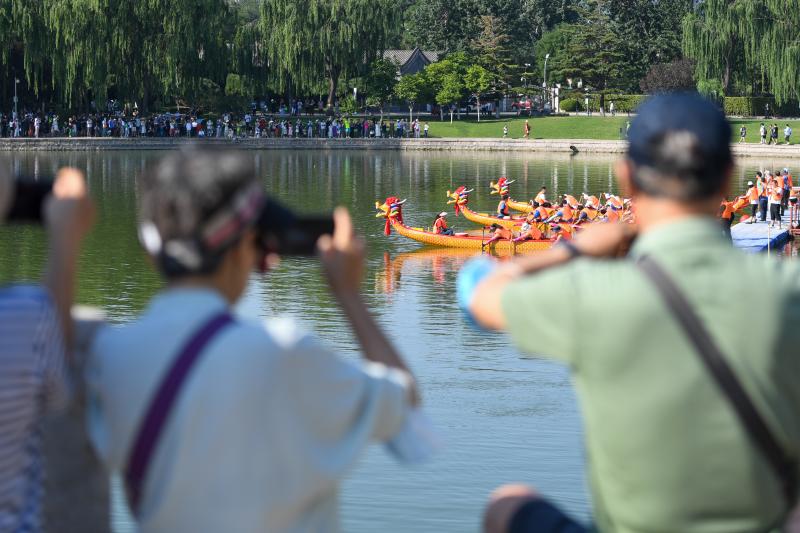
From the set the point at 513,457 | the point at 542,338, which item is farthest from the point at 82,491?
the point at 513,457

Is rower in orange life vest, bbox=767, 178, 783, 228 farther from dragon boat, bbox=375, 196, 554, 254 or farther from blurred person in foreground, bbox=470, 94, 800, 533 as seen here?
blurred person in foreground, bbox=470, 94, 800, 533

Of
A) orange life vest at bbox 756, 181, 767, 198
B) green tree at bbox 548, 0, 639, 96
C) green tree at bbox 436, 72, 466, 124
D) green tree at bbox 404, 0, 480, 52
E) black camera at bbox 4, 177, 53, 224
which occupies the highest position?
green tree at bbox 404, 0, 480, 52

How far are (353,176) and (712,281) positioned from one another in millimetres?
41909

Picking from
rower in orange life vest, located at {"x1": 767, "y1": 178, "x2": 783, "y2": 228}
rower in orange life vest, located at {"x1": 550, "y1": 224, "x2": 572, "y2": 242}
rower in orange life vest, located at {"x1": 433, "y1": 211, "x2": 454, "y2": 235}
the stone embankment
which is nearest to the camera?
rower in orange life vest, located at {"x1": 550, "y1": 224, "x2": 572, "y2": 242}

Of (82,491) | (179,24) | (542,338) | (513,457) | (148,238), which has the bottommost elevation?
(513,457)

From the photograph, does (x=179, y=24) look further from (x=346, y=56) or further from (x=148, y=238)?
(x=148, y=238)

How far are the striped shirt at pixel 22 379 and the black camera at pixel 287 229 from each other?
1.42 feet

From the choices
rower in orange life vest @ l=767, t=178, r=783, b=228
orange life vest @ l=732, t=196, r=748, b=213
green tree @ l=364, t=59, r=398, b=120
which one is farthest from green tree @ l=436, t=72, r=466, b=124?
rower in orange life vest @ l=767, t=178, r=783, b=228

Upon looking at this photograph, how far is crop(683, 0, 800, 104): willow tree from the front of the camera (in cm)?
5384

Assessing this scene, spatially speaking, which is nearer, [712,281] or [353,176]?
[712,281]

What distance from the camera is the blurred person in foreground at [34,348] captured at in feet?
8.59

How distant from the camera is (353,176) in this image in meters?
44.5

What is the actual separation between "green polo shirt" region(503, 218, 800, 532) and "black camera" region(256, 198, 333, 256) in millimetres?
396

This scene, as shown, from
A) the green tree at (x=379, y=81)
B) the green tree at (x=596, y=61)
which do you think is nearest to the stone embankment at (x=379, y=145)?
the green tree at (x=379, y=81)
